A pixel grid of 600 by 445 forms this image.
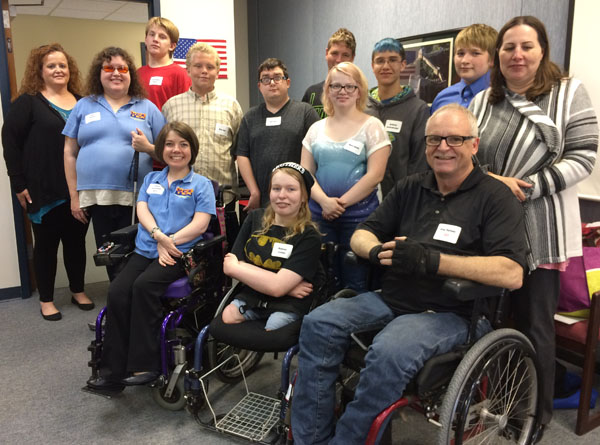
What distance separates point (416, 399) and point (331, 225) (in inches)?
41.4

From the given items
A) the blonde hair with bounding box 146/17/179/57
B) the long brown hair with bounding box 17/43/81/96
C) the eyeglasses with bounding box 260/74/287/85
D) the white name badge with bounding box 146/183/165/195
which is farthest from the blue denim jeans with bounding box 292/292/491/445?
the long brown hair with bounding box 17/43/81/96

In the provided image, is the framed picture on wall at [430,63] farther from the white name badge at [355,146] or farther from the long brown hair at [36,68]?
the long brown hair at [36,68]

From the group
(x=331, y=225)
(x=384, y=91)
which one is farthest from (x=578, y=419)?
(x=384, y=91)

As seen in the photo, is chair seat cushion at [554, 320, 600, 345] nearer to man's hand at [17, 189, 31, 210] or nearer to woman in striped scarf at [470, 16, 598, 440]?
woman in striped scarf at [470, 16, 598, 440]

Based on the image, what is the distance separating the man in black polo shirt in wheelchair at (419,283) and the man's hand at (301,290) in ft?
0.71

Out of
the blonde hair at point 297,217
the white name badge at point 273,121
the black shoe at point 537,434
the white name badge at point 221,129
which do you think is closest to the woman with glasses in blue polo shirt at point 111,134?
the white name badge at point 221,129

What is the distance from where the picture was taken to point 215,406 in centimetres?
238

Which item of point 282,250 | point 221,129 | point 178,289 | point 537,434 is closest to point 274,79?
point 221,129

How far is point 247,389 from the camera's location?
234 centimetres

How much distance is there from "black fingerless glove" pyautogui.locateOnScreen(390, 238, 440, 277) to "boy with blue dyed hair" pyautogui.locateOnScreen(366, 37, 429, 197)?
918mm

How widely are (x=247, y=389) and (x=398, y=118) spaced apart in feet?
5.04

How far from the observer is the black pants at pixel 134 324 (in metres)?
2.24

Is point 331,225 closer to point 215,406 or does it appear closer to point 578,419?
point 215,406

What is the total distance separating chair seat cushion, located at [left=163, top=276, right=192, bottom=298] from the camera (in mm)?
2371
